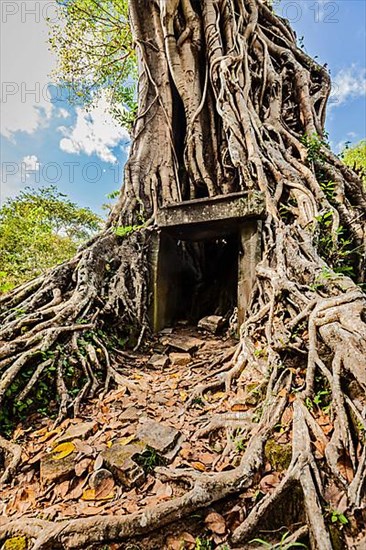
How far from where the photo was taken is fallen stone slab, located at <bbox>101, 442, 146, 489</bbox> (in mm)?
1723

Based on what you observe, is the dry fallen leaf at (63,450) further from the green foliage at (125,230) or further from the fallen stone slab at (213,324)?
the green foliage at (125,230)

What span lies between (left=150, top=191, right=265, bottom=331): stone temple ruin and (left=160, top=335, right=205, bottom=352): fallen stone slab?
0.32 meters

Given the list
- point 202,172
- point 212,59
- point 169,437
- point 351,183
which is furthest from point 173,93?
point 169,437

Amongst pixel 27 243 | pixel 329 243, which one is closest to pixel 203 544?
pixel 329 243

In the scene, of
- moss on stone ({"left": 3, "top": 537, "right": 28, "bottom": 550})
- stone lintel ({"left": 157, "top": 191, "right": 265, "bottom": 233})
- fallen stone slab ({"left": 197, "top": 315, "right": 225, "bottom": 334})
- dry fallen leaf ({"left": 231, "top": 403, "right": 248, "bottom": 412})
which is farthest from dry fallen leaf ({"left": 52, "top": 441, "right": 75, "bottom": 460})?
stone lintel ({"left": 157, "top": 191, "right": 265, "bottom": 233})

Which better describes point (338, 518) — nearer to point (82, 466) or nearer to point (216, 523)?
→ point (216, 523)

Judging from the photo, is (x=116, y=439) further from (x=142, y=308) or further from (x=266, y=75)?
(x=266, y=75)

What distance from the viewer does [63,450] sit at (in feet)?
6.63

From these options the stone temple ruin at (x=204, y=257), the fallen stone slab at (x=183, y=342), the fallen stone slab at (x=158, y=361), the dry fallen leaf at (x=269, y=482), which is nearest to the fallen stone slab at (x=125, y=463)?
the dry fallen leaf at (x=269, y=482)

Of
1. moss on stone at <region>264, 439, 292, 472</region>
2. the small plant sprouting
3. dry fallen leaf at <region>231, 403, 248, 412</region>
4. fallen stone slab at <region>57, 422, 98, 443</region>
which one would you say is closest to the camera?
moss on stone at <region>264, 439, 292, 472</region>

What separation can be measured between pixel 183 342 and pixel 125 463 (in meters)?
2.06

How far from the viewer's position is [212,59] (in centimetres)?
481

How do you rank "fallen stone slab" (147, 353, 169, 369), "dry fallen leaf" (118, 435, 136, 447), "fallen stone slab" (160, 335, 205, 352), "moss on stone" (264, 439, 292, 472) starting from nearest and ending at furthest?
"moss on stone" (264, 439, 292, 472) < "dry fallen leaf" (118, 435, 136, 447) < "fallen stone slab" (147, 353, 169, 369) < "fallen stone slab" (160, 335, 205, 352)

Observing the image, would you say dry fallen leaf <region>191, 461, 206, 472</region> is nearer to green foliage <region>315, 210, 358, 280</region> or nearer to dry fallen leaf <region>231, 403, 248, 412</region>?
dry fallen leaf <region>231, 403, 248, 412</region>
